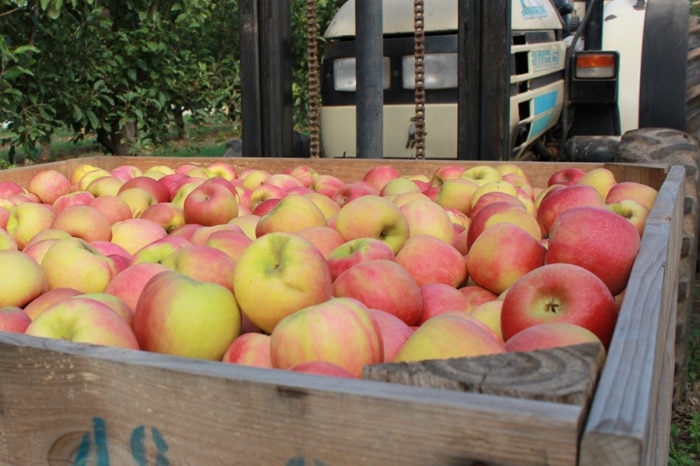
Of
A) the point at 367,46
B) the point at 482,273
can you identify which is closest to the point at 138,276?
the point at 482,273

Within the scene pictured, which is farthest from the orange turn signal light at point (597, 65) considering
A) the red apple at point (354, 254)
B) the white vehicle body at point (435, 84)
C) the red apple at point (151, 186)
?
the red apple at point (354, 254)

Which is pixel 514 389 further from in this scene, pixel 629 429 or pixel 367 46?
pixel 367 46

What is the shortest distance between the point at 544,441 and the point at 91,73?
Result: 18.2 feet

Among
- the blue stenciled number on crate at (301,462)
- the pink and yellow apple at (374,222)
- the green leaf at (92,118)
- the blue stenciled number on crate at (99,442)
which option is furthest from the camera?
the green leaf at (92,118)

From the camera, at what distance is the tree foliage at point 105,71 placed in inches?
192

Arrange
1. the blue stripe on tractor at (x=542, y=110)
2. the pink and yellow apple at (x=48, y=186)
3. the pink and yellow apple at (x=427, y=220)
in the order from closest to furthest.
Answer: the pink and yellow apple at (x=427, y=220)
the pink and yellow apple at (x=48, y=186)
the blue stripe on tractor at (x=542, y=110)

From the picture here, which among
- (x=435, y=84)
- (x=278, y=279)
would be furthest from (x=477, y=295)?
(x=435, y=84)

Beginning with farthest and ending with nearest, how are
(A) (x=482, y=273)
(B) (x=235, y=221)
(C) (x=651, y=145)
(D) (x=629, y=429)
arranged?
(C) (x=651, y=145), (B) (x=235, y=221), (A) (x=482, y=273), (D) (x=629, y=429)

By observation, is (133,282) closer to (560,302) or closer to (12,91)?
(560,302)

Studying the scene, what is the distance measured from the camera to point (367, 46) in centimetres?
302

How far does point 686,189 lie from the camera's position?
281 centimetres

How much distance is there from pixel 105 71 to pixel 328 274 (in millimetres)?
4967

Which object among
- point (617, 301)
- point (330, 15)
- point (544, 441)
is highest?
point (330, 15)

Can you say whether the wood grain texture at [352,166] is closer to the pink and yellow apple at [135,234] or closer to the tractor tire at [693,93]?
the pink and yellow apple at [135,234]
